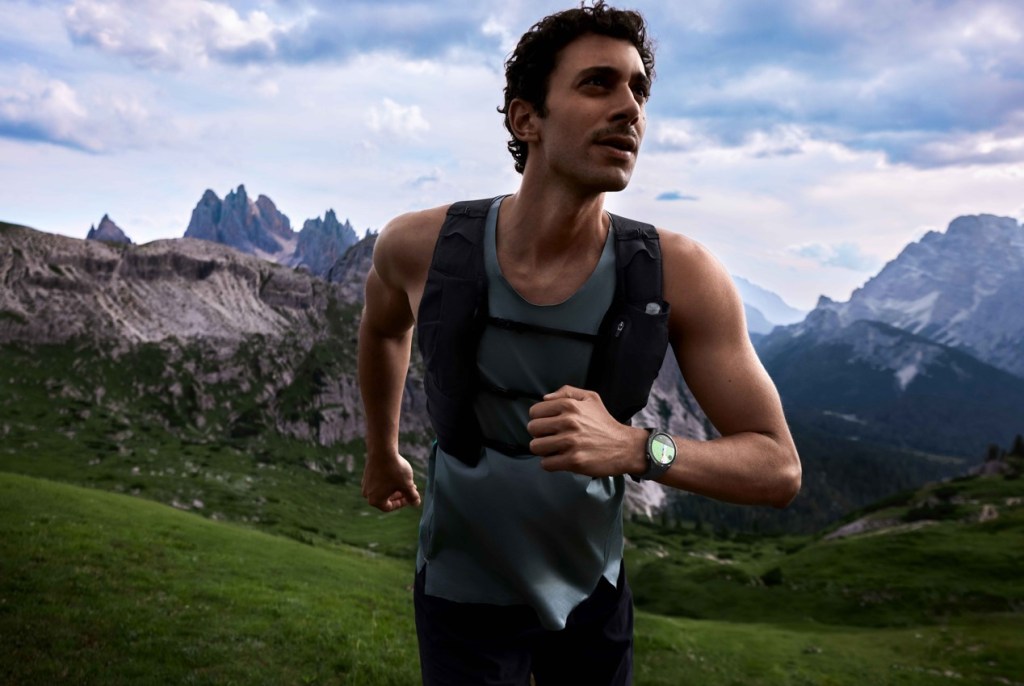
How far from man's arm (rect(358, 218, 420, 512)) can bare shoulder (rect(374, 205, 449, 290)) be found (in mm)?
88

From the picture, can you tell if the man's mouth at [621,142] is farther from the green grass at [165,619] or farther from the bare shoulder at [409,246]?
the green grass at [165,619]

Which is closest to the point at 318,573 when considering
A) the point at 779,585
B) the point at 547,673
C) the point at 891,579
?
the point at 547,673

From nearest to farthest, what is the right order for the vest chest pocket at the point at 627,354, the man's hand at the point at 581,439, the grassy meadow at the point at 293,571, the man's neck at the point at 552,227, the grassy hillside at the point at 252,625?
the man's hand at the point at 581,439 < the vest chest pocket at the point at 627,354 < the man's neck at the point at 552,227 < the grassy hillside at the point at 252,625 < the grassy meadow at the point at 293,571

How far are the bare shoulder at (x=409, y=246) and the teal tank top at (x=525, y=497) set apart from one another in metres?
0.52

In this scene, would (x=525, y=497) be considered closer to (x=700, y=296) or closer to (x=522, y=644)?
(x=522, y=644)

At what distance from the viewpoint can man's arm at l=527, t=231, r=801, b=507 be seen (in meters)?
3.12

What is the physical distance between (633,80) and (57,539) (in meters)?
25.1

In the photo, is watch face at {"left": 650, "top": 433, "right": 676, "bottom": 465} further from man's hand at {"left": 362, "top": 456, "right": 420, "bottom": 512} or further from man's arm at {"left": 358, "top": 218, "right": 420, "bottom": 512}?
man's hand at {"left": 362, "top": 456, "right": 420, "bottom": 512}

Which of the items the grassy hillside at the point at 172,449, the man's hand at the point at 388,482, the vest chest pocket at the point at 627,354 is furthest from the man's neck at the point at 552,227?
the grassy hillside at the point at 172,449

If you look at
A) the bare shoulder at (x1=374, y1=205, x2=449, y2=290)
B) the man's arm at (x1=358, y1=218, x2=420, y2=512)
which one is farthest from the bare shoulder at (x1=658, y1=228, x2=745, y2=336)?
the man's arm at (x1=358, y1=218, x2=420, y2=512)

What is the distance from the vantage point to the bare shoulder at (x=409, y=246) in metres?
4.65

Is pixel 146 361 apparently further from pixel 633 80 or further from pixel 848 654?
pixel 633 80

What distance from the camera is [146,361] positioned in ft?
621

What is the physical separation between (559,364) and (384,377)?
89.3 inches
